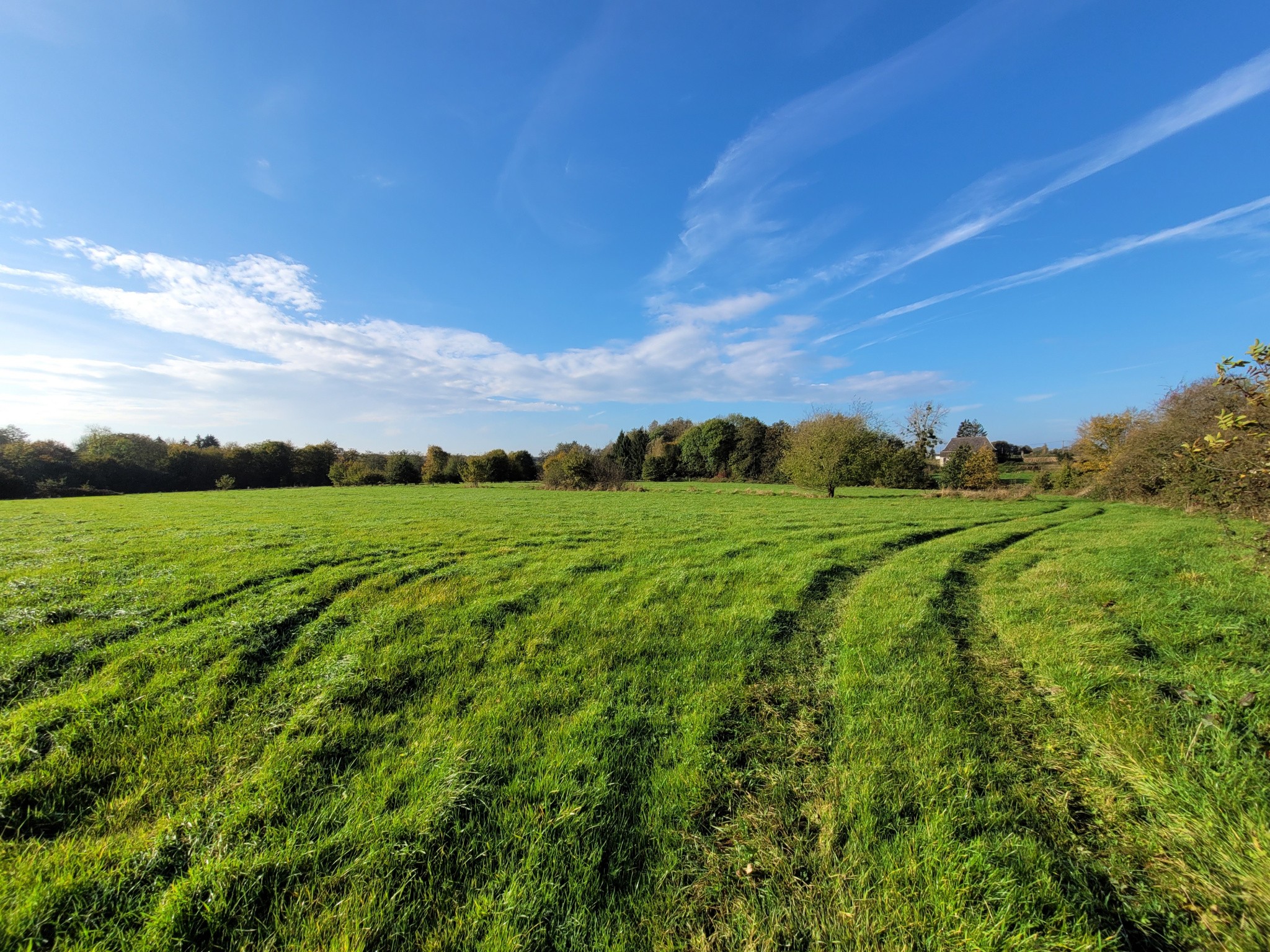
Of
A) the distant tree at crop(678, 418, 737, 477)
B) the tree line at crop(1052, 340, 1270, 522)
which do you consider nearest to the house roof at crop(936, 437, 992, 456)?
the tree line at crop(1052, 340, 1270, 522)

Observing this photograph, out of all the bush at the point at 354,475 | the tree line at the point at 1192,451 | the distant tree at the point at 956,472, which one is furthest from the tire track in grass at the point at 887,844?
the bush at the point at 354,475

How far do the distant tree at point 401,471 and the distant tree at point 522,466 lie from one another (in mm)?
11353

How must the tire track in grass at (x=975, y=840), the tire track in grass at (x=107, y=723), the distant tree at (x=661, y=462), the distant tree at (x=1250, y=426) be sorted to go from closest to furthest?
the tire track in grass at (x=975, y=840) < the tire track in grass at (x=107, y=723) < the distant tree at (x=1250, y=426) < the distant tree at (x=661, y=462)

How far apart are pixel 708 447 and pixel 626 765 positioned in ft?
182

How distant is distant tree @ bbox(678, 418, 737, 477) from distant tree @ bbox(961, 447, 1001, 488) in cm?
2493

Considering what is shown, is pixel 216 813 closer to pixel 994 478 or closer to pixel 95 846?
pixel 95 846

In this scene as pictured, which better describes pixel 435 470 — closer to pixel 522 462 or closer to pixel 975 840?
pixel 522 462

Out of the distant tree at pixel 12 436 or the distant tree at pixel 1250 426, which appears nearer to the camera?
the distant tree at pixel 1250 426

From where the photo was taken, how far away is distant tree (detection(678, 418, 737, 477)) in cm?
5641

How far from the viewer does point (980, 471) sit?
37312 millimetres

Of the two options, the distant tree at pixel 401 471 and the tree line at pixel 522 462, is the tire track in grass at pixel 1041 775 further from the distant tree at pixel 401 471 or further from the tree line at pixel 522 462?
the distant tree at pixel 401 471

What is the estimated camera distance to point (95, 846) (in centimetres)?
229

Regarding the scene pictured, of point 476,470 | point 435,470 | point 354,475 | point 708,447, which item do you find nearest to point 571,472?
point 476,470

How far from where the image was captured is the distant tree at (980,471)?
36.0 meters
